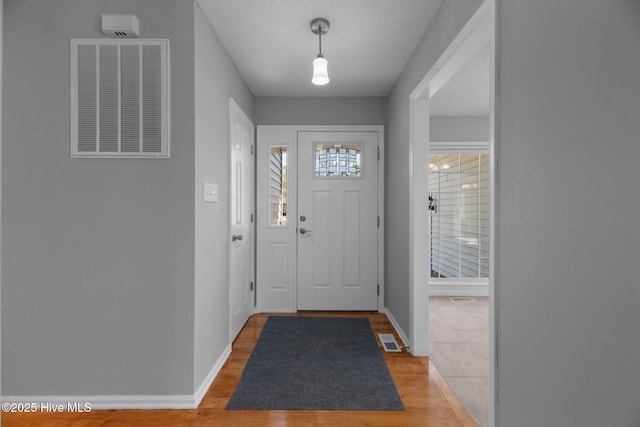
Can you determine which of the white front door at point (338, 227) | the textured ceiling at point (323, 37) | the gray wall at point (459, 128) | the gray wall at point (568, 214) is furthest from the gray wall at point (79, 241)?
the gray wall at point (459, 128)

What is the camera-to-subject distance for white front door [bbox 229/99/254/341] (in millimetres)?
3074

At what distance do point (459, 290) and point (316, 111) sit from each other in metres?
3.05

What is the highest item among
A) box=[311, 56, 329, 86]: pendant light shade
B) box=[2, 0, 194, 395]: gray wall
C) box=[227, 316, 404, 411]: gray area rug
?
box=[311, 56, 329, 86]: pendant light shade

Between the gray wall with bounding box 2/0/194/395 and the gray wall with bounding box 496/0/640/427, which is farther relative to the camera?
the gray wall with bounding box 2/0/194/395

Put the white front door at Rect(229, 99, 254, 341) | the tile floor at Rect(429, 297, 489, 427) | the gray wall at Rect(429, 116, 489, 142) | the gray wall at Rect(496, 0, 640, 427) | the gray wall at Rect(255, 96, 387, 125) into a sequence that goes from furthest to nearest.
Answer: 1. the gray wall at Rect(429, 116, 489, 142)
2. the gray wall at Rect(255, 96, 387, 125)
3. the white front door at Rect(229, 99, 254, 341)
4. the tile floor at Rect(429, 297, 489, 427)
5. the gray wall at Rect(496, 0, 640, 427)

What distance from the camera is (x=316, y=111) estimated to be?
400cm

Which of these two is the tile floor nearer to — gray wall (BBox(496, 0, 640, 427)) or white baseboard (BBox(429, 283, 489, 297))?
white baseboard (BBox(429, 283, 489, 297))

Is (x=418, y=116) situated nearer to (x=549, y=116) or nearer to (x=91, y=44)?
(x=549, y=116)

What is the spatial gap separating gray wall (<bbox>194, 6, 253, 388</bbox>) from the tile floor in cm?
167

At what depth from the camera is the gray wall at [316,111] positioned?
3994 millimetres

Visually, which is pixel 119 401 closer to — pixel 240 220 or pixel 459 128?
pixel 240 220

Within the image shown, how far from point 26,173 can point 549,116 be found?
270cm

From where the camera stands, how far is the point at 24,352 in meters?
2.12

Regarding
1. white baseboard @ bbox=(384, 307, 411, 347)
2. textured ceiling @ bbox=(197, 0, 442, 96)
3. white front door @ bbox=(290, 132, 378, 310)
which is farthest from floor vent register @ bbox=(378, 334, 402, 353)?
textured ceiling @ bbox=(197, 0, 442, 96)
